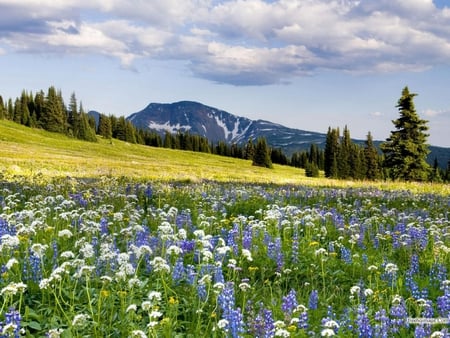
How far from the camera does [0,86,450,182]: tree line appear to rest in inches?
2303

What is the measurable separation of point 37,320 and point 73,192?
367 inches

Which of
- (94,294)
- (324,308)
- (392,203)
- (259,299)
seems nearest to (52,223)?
(94,294)

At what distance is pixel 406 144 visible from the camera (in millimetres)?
57094

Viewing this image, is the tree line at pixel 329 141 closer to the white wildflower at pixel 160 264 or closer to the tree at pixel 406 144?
the tree at pixel 406 144

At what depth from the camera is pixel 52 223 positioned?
906cm

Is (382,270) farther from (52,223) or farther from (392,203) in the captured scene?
(392,203)

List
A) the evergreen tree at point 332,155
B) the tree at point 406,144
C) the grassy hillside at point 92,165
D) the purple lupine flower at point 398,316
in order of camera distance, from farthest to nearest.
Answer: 1. the evergreen tree at point 332,155
2. the tree at point 406,144
3. the grassy hillside at point 92,165
4. the purple lupine flower at point 398,316

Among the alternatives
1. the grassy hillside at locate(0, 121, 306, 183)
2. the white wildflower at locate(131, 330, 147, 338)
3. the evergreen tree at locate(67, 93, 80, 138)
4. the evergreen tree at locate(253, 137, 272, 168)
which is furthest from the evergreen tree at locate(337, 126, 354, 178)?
the white wildflower at locate(131, 330, 147, 338)

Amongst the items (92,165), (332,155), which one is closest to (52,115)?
(332,155)

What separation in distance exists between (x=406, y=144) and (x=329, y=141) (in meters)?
68.3

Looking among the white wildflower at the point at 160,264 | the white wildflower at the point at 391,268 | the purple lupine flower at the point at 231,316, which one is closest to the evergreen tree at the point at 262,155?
the white wildflower at the point at 391,268

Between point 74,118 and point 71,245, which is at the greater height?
point 74,118

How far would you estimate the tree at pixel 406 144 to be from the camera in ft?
190

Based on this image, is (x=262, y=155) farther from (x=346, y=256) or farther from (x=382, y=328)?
(x=382, y=328)
